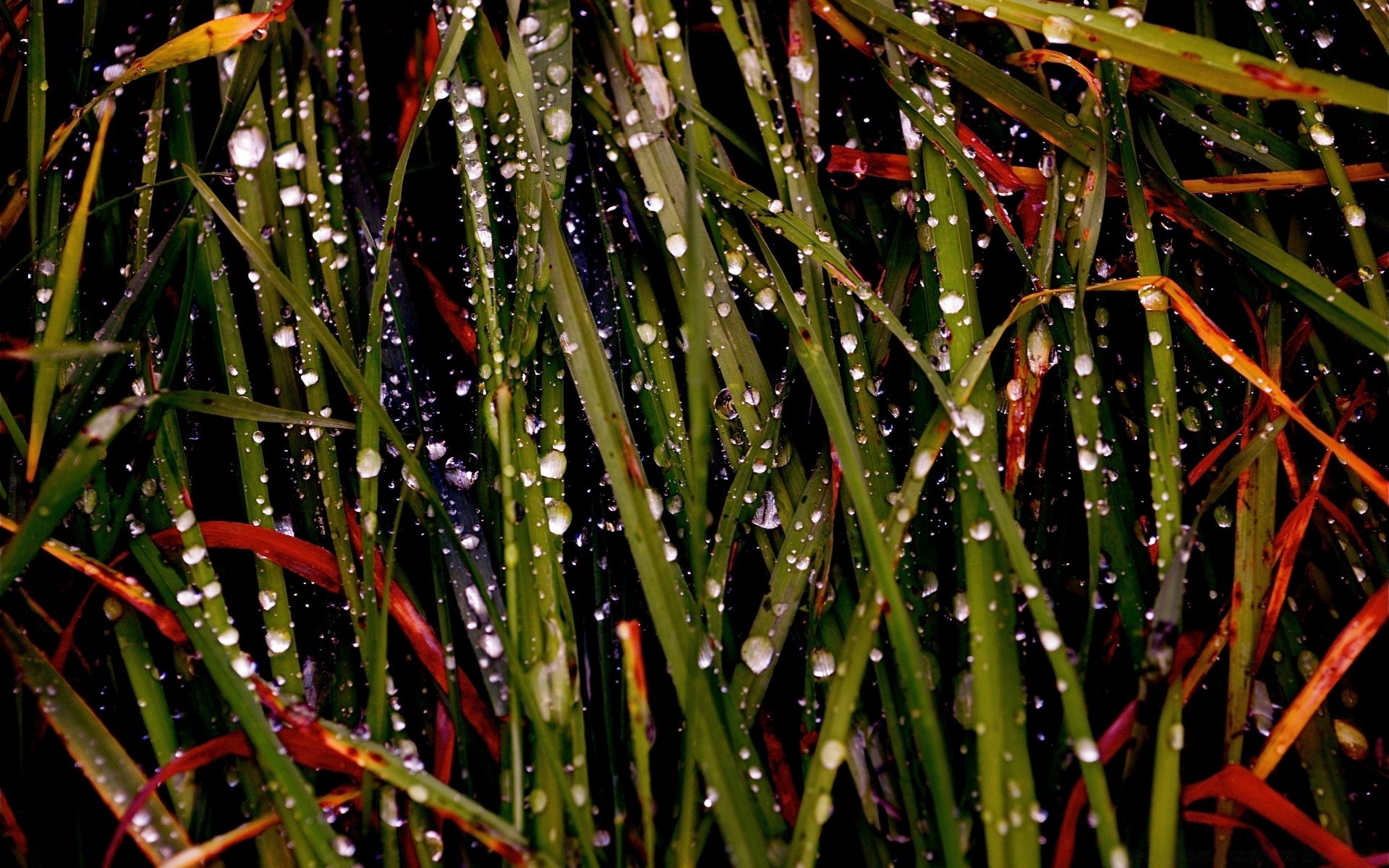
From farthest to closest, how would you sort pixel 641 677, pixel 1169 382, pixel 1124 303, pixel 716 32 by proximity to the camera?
pixel 716 32, pixel 1124 303, pixel 1169 382, pixel 641 677

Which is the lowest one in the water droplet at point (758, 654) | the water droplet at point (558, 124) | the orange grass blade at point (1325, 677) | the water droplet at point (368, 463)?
the orange grass blade at point (1325, 677)

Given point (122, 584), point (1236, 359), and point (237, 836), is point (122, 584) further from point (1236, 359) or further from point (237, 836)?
point (1236, 359)

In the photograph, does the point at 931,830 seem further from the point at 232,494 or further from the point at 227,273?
the point at 227,273

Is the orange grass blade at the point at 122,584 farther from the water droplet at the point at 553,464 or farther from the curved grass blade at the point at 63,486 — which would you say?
the water droplet at the point at 553,464


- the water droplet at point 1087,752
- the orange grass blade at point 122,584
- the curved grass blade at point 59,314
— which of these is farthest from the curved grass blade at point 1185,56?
the orange grass blade at point 122,584

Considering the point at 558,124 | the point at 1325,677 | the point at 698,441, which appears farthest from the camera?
the point at 558,124

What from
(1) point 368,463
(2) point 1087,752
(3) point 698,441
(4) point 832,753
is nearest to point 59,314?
(1) point 368,463

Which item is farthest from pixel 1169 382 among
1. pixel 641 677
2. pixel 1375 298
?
pixel 641 677

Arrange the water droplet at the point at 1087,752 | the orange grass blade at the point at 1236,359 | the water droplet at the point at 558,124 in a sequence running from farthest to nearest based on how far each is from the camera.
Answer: the water droplet at the point at 558,124, the orange grass blade at the point at 1236,359, the water droplet at the point at 1087,752

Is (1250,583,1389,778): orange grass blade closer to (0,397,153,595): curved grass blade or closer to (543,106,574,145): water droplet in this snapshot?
(543,106,574,145): water droplet
